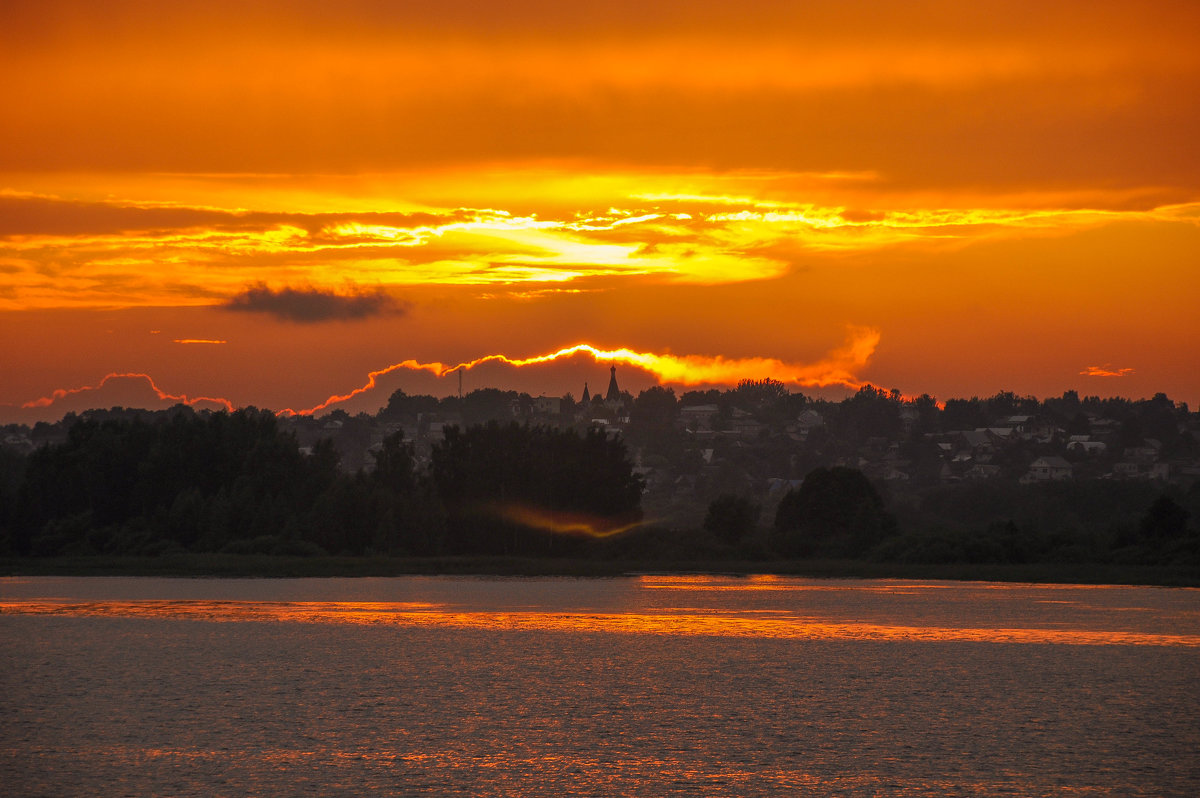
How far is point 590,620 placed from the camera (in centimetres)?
4788

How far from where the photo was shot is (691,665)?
34.6 meters

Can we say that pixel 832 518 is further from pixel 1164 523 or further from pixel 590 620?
pixel 590 620

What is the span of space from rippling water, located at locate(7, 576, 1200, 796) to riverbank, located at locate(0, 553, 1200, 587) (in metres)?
26.0

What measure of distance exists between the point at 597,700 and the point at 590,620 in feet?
62.9

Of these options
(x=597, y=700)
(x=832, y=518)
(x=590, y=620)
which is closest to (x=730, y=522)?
(x=832, y=518)

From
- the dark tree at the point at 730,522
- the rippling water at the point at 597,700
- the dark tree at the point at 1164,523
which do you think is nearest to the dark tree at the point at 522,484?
the dark tree at the point at 730,522

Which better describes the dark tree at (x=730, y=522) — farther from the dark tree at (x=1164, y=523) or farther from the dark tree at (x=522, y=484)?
the dark tree at (x=1164, y=523)

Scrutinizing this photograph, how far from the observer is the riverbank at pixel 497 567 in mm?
78938

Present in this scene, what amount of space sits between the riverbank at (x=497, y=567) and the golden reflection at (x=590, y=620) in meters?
27.4

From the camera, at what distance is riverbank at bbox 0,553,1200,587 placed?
3108 inches

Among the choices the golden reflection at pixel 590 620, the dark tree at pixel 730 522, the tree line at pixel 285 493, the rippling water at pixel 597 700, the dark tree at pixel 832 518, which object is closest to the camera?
the rippling water at pixel 597 700

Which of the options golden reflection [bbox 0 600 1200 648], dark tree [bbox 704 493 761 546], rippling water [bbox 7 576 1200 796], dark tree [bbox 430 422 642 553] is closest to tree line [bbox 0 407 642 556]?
dark tree [bbox 430 422 642 553]

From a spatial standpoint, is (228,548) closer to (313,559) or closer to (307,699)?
(313,559)

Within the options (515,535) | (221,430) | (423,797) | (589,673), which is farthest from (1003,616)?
(221,430)
